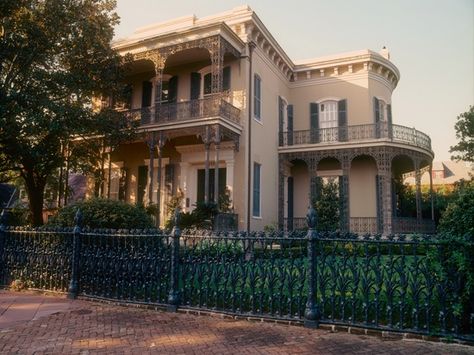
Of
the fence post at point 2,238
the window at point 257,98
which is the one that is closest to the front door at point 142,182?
the window at point 257,98

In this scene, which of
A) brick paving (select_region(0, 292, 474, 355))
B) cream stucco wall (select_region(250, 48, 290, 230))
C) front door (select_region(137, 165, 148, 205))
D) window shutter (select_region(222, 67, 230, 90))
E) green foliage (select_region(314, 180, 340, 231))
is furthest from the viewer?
front door (select_region(137, 165, 148, 205))

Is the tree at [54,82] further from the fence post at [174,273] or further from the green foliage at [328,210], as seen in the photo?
the fence post at [174,273]

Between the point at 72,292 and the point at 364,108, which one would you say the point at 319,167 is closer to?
the point at 364,108

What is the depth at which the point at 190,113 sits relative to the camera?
14711mm

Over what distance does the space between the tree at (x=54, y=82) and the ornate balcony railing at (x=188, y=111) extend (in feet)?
2.92

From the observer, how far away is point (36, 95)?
13.2 metres

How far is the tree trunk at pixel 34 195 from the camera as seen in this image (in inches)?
636

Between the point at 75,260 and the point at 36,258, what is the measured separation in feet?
3.82

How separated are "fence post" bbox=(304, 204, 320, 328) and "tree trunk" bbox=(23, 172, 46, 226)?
14157 millimetres

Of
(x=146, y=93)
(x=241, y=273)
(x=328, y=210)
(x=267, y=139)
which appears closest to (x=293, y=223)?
(x=328, y=210)

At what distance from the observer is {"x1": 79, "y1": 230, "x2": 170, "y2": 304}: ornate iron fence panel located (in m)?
6.37

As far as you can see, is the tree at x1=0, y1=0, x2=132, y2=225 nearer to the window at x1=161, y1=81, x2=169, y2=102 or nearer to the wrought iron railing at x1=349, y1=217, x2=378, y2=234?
the window at x1=161, y1=81, x2=169, y2=102

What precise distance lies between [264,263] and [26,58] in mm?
11756

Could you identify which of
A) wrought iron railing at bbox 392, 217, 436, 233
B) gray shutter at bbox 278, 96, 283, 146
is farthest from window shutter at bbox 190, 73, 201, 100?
wrought iron railing at bbox 392, 217, 436, 233
